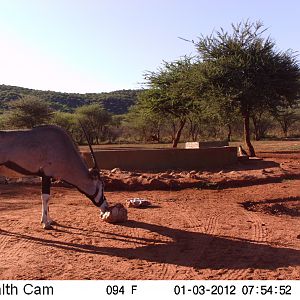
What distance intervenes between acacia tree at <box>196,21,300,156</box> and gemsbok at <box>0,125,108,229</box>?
1487cm

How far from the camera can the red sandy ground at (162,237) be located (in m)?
6.58

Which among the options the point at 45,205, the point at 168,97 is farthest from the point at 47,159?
the point at 168,97

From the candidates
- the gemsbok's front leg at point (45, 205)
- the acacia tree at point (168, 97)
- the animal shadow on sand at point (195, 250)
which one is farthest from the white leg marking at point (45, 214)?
the acacia tree at point (168, 97)

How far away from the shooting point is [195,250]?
7586mm

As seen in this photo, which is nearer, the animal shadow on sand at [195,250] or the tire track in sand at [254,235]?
the tire track in sand at [254,235]

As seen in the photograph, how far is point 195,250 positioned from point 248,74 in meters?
17.7

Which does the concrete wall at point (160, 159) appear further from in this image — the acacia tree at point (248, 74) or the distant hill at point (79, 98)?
the distant hill at point (79, 98)

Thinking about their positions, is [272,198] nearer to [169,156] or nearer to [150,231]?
[150,231]

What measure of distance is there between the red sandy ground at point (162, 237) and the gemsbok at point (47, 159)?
29.9 inches

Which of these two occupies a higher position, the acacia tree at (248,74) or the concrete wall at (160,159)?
the acacia tree at (248,74)

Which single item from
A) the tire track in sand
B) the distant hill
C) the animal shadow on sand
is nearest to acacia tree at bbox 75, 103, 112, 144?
the distant hill

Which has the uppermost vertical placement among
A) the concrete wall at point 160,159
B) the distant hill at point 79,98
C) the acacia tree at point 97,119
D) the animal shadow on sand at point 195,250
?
the distant hill at point 79,98

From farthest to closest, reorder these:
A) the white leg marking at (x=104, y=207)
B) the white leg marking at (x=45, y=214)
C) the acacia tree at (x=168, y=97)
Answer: the acacia tree at (x=168, y=97) < the white leg marking at (x=104, y=207) < the white leg marking at (x=45, y=214)

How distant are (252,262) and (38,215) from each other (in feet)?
17.4
